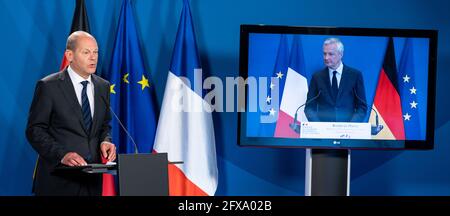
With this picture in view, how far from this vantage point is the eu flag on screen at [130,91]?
449cm

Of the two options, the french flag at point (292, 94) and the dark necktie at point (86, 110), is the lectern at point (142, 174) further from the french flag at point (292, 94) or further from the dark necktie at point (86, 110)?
the french flag at point (292, 94)

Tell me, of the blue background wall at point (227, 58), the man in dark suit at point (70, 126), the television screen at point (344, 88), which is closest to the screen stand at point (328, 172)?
the television screen at point (344, 88)

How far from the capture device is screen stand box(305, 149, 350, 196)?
13.5ft

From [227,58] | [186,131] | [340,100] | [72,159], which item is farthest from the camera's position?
[227,58]

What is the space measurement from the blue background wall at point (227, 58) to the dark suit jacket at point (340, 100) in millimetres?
790

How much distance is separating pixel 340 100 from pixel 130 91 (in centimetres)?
152

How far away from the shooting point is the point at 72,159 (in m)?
3.03

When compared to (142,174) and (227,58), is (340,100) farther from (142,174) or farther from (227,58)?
(142,174)

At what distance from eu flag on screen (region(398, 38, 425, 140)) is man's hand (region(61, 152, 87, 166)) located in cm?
220

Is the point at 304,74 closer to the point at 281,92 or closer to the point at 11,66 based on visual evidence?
the point at 281,92

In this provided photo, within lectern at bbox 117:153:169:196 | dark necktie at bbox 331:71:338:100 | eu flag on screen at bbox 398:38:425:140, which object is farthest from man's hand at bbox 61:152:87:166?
eu flag on screen at bbox 398:38:425:140

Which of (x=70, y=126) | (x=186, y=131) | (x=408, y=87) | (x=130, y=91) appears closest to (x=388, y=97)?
(x=408, y=87)
